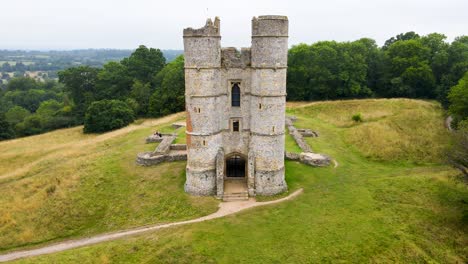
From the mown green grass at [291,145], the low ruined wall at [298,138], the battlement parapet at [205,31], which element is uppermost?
the battlement parapet at [205,31]

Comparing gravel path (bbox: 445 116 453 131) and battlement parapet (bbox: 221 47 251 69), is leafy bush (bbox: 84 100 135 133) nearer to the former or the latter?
battlement parapet (bbox: 221 47 251 69)

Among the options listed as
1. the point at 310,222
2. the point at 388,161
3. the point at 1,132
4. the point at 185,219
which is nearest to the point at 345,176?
the point at 388,161

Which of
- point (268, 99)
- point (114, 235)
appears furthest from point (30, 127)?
point (268, 99)

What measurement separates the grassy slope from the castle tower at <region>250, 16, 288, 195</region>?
4894mm

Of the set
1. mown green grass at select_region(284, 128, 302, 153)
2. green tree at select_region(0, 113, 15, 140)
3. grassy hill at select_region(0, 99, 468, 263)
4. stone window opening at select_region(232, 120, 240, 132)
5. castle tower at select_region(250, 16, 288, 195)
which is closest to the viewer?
grassy hill at select_region(0, 99, 468, 263)

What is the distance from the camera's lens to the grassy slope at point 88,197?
80.6ft

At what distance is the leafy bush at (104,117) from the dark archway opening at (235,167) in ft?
100

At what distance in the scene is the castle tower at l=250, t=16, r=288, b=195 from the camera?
2414cm

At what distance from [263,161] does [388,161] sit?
14137 millimetres

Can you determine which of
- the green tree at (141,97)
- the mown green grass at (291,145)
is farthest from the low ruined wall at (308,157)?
the green tree at (141,97)

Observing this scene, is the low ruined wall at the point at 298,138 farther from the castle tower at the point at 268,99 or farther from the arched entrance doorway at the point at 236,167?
the castle tower at the point at 268,99

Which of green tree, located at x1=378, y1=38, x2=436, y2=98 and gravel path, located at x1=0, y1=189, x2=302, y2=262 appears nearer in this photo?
gravel path, located at x1=0, y1=189, x2=302, y2=262

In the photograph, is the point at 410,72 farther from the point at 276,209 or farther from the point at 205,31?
the point at 205,31

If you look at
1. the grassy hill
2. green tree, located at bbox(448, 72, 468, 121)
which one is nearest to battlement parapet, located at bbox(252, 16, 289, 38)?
the grassy hill
